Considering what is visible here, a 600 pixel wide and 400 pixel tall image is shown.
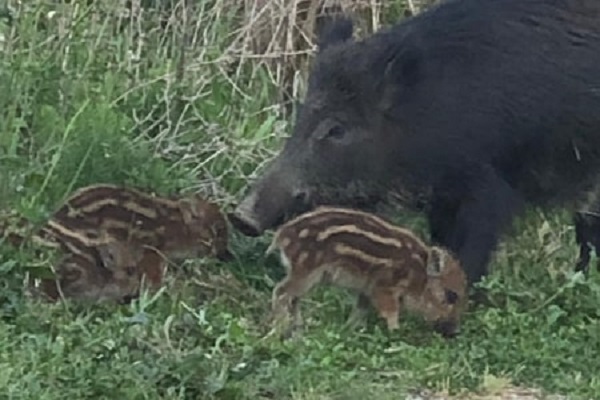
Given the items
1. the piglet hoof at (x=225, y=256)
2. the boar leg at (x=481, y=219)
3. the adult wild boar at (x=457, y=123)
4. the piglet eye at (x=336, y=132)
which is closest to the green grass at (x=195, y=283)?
the piglet hoof at (x=225, y=256)

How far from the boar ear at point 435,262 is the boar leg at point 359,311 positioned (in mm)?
235

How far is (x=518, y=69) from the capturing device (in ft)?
21.6

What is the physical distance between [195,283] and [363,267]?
0.73m

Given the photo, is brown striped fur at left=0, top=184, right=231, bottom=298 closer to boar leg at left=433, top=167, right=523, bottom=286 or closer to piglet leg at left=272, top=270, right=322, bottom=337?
piglet leg at left=272, top=270, right=322, bottom=337

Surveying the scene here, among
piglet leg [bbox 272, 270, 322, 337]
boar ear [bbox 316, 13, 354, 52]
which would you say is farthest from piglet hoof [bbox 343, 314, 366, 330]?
boar ear [bbox 316, 13, 354, 52]

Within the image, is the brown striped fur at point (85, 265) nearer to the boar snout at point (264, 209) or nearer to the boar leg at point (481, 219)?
the boar snout at point (264, 209)

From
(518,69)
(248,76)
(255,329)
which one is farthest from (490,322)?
(248,76)

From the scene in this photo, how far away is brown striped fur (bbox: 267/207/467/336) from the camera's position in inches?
221

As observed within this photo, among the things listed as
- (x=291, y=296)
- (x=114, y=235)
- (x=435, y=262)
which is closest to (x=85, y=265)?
(x=114, y=235)

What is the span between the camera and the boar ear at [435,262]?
18.9 feet

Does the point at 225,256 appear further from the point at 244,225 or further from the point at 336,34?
the point at 336,34

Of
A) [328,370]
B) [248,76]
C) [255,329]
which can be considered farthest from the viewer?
[248,76]

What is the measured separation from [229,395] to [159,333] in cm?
48

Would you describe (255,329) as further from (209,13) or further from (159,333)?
(209,13)
